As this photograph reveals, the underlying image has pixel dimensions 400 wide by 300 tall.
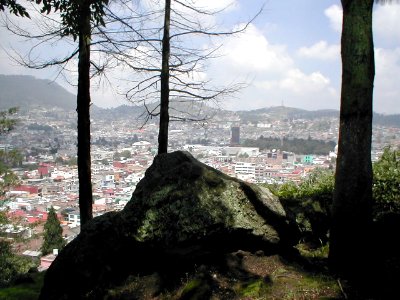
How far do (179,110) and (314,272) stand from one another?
20.6 feet

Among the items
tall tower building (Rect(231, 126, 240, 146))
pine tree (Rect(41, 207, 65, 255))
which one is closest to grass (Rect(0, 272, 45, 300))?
pine tree (Rect(41, 207, 65, 255))

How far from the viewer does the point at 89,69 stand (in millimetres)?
7840

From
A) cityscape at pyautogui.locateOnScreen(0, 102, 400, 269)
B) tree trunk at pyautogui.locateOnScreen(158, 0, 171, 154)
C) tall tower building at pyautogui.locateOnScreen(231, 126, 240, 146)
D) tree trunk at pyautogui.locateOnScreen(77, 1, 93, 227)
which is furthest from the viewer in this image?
tall tower building at pyautogui.locateOnScreen(231, 126, 240, 146)

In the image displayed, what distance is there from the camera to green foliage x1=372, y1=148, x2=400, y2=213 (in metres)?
5.91

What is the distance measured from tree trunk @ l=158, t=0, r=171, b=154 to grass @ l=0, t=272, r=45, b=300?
372 centimetres

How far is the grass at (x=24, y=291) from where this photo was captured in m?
6.12

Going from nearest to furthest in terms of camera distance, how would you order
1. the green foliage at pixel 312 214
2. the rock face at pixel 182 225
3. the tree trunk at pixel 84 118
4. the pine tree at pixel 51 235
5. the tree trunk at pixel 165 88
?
the rock face at pixel 182 225, the green foliage at pixel 312 214, the tree trunk at pixel 84 118, the tree trunk at pixel 165 88, the pine tree at pixel 51 235

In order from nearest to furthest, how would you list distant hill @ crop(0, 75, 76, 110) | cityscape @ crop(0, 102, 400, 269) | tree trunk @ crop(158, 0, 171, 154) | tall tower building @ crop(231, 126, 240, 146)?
tree trunk @ crop(158, 0, 171, 154)
cityscape @ crop(0, 102, 400, 269)
tall tower building @ crop(231, 126, 240, 146)
distant hill @ crop(0, 75, 76, 110)

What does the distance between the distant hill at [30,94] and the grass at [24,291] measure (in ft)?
431

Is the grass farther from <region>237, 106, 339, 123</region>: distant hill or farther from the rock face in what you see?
<region>237, 106, 339, 123</region>: distant hill

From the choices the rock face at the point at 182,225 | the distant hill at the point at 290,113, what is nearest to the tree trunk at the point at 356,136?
the rock face at the point at 182,225

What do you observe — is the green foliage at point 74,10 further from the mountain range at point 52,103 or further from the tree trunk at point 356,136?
the mountain range at point 52,103

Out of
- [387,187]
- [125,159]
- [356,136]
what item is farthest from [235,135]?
[356,136]

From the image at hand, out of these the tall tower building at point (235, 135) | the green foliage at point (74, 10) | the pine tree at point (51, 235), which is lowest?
the pine tree at point (51, 235)
